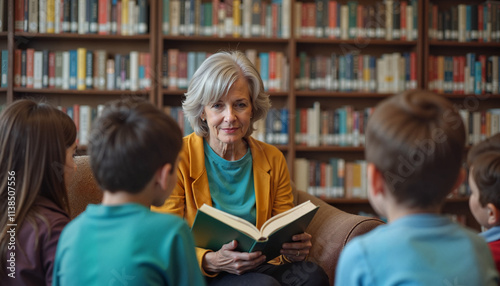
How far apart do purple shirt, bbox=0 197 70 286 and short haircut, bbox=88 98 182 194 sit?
30 centimetres

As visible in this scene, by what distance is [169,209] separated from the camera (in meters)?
1.70

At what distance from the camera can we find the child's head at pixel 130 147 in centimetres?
100

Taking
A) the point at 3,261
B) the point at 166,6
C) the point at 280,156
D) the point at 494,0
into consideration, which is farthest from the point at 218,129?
the point at 494,0

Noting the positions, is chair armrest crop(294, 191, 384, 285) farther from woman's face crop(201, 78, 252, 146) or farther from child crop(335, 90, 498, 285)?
child crop(335, 90, 498, 285)

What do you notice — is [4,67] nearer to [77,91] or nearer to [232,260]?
[77,91]

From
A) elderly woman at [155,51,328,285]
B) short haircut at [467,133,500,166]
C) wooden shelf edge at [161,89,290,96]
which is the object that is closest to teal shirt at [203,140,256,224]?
elderly woman at [155,51,328,285]

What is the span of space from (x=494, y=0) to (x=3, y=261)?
3.74 metres

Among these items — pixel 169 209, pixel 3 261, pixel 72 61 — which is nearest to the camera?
pixel 3 261

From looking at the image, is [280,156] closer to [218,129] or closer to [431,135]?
[218,129]

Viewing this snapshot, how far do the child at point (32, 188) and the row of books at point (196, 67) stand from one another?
6.71 feet

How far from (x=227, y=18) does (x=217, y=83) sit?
176 centimetres

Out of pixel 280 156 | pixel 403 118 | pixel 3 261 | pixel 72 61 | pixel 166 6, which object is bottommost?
pixel 3 261

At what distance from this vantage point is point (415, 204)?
90 centimetres

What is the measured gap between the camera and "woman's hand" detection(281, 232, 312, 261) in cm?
156
